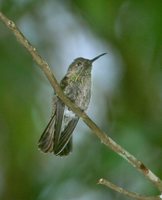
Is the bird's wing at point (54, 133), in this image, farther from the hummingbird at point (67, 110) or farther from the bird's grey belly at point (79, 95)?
the bird's grey belly at point (79, 95)

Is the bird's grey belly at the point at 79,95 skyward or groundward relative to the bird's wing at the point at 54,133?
skyward

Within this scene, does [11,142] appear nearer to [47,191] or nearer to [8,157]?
[8,157]

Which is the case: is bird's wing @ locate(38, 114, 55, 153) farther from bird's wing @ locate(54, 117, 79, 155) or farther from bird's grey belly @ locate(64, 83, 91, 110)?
bird's grey belly @ locate(64, 83, 91, 110)

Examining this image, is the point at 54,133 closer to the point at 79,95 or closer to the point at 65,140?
the point at 65,140

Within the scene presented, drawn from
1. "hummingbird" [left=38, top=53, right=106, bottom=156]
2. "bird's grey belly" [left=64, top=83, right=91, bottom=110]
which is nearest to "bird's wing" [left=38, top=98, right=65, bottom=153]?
"hummingbird" [left=38, top=53, right=106, bottom=156]

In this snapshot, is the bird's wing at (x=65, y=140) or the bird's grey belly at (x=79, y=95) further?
the bird's grey belly at (x=79, y=95)

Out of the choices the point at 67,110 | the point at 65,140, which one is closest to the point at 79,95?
the point at 67,110

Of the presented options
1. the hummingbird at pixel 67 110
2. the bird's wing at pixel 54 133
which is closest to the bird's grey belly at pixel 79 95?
the hummingbird at pixel 67 110

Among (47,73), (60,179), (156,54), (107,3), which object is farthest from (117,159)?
(47,73)
